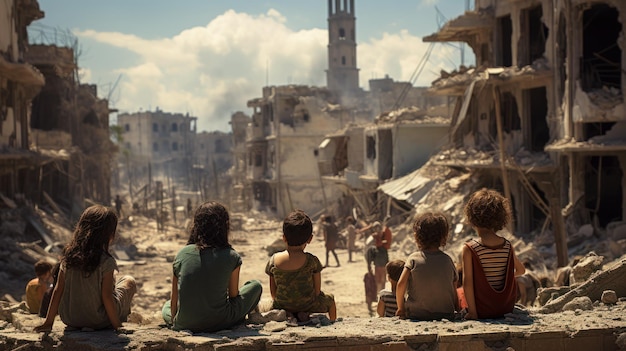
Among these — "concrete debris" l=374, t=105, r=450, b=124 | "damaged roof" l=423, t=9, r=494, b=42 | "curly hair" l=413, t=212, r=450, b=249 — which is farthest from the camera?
"concrete debris" l=374, t=105, r=450, b=124

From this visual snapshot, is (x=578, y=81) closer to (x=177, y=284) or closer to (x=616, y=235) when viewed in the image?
(x=616, y=235)

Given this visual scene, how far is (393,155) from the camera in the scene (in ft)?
93.4

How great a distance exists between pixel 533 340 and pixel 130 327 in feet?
10.3

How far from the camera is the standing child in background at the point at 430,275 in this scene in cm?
546

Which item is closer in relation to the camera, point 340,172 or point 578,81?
point 578,81

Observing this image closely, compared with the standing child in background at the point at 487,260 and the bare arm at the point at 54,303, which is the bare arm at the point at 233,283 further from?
the standing child in background at the point at 487,260

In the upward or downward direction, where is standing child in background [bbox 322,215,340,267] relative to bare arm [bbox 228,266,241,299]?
downward

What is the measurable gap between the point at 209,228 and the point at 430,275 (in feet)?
→ 5.94

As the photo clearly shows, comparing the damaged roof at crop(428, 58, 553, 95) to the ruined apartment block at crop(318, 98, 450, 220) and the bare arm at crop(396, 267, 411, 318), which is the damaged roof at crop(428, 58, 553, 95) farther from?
the bare arm at crop(396, 267, 411, 318)

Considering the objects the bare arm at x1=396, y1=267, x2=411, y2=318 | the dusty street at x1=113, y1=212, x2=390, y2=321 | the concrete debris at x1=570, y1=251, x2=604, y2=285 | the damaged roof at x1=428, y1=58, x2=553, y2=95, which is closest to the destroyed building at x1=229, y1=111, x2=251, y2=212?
the dusty street at x1=113, y1=212, x2=390, y2=321

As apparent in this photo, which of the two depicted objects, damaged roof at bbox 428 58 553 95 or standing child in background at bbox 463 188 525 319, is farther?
damaged roof at bbox 428 58 553 95

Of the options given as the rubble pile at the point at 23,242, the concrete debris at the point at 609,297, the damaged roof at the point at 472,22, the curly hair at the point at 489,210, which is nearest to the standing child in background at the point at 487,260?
the curly hair at the point at 489,210

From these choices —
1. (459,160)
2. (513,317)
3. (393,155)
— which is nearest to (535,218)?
(459,160)

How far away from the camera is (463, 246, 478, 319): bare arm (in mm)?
5312
